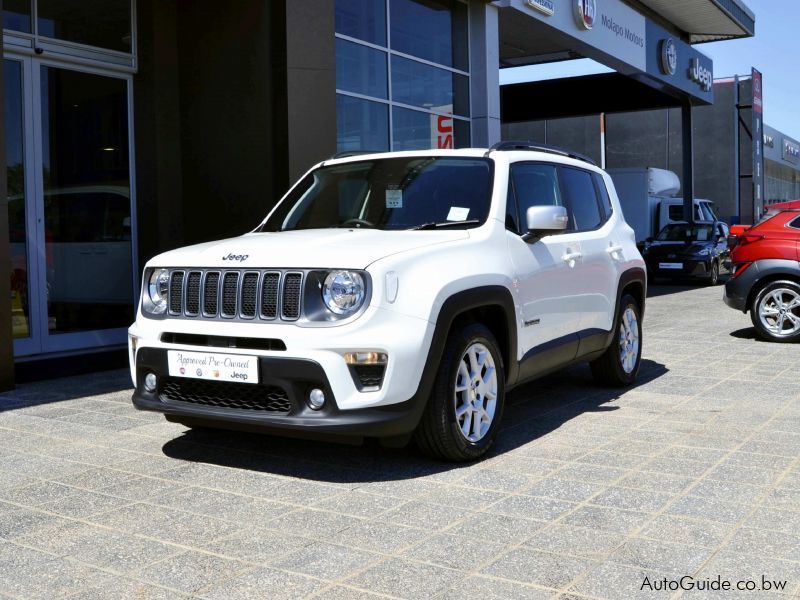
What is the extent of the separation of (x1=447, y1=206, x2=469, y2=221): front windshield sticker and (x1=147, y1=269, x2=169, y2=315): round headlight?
5.43 feet

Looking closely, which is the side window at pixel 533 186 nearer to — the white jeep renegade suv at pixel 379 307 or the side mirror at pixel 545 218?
the white jeep renegade suv at pixel 379 307

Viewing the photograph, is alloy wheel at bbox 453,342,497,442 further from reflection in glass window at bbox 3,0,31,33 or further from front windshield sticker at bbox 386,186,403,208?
reflection in glass window at bbox 3,0,31,33

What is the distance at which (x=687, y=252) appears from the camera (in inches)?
827

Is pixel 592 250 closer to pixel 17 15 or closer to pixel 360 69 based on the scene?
pixel 17 15

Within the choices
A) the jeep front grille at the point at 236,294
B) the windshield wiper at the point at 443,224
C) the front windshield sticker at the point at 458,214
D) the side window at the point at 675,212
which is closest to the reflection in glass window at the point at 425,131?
the front windshield sticker at the point at 458,214

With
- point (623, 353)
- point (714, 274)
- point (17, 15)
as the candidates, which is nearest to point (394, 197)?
point (623, 353)

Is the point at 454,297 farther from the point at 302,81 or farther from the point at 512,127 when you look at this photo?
the point at 512,127

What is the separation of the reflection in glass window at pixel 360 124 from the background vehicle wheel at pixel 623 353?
4.71 metres

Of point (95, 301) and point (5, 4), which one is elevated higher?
point (5, 4)

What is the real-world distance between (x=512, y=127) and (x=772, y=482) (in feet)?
152

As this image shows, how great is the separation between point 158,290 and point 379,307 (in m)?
1.45

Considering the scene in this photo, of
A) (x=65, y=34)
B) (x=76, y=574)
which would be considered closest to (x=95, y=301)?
(x=65, y=34)

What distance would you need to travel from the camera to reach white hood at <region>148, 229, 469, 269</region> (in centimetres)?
455

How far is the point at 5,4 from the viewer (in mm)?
8586
